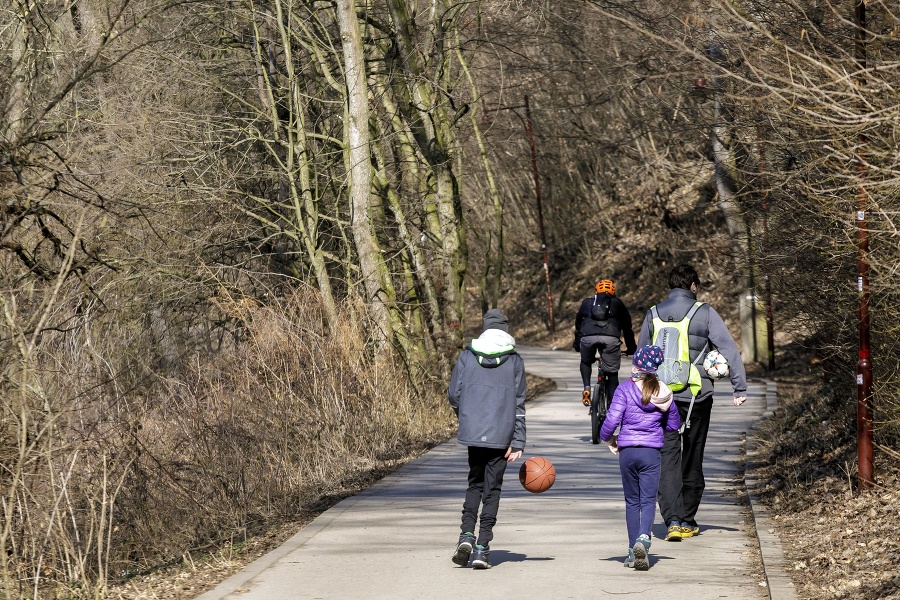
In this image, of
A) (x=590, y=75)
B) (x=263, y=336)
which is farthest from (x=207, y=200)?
(x=590, y=75)

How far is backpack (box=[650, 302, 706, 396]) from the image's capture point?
367 inches

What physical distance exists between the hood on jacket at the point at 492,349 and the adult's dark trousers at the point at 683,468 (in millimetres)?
1571

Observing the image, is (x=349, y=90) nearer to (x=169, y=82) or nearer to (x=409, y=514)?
(x=169, y=82)

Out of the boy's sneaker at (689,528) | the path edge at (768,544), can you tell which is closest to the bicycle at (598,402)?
the path edge at (768,544)

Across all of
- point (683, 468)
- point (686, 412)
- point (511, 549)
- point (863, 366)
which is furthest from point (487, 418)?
point (863, 366)

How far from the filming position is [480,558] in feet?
26.6

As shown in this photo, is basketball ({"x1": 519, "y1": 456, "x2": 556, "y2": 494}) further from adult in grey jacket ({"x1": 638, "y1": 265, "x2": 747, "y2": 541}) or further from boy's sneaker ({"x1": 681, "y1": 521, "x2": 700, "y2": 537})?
boy's sneaker ({"x1": 681, "y1": 521, "x2": 700, "y2": 537})

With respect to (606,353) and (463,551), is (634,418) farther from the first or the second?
(606,353)

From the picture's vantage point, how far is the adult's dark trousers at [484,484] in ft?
27.0

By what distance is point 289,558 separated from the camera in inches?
331

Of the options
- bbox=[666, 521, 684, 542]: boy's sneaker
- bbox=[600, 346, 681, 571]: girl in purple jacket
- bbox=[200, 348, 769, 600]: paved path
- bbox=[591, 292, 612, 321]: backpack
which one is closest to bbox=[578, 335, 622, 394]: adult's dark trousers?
bbox=[591, 292, 612, 321]: backpack

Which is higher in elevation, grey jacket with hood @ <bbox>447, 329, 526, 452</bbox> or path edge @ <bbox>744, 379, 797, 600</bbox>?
grey jacket with hood @ <bbox>447, 329, 526, 452</bbox>

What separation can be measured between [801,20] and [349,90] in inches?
355

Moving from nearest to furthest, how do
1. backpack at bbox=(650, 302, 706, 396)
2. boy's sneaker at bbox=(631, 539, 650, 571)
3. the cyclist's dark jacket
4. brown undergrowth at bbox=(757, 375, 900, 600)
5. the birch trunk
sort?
brown undergrowth at bbox=(757, 375, 900, 600), boy's sneaker at bbox=(631, 539, 650, 571), backpack at bbox=(650, 302, 706, 396), the cyclist's dark jacket, the birch trunk
